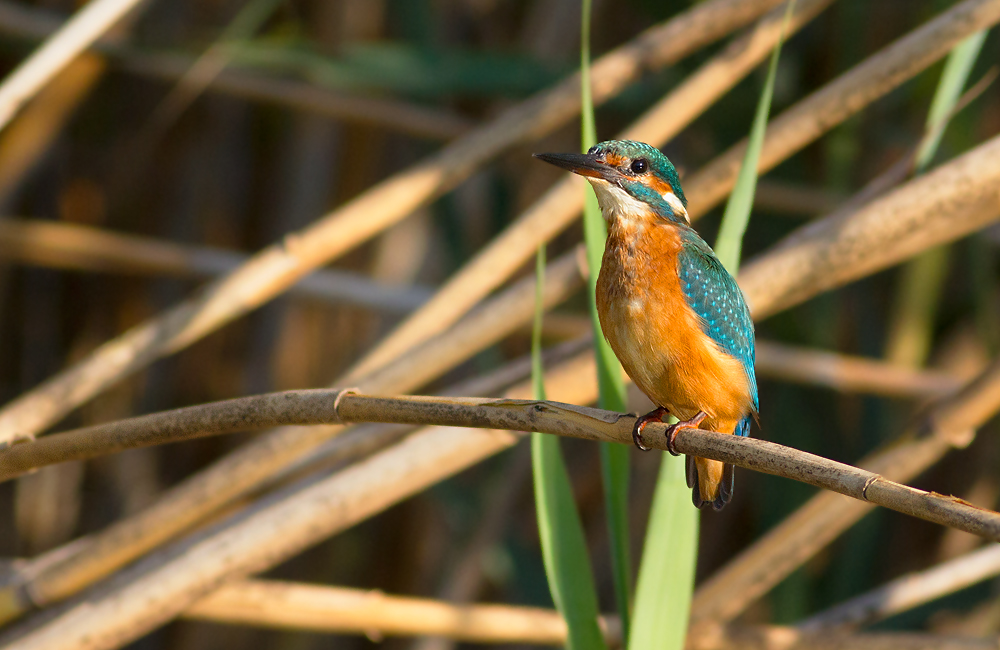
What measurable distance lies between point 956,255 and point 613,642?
1.78m

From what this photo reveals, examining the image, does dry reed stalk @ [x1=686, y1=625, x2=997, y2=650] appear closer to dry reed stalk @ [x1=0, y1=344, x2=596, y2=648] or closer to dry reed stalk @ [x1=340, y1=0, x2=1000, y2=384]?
dry reed stalk @ [x1=0, y1=344, x2=596, y2=648]

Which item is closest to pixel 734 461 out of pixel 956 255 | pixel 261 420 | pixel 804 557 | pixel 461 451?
pixel 261 420

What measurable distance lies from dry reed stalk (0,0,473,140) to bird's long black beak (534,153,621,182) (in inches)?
43.7

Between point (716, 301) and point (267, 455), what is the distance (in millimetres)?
775

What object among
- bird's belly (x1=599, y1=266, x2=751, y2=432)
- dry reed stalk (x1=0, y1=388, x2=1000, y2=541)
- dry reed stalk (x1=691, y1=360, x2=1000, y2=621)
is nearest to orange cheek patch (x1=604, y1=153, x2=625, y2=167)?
bird's belly (x1=599, y1=266, x2=751, y2=432)

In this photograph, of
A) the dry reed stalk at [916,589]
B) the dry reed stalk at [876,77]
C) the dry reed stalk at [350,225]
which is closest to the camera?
the dry reed stalk at [876,77]

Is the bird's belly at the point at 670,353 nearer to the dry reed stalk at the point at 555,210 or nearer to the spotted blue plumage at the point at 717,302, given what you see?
the spotted blue plumage at the point at 717,302

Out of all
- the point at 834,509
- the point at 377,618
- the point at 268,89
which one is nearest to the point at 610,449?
the point at 834,509

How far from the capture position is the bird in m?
1.38

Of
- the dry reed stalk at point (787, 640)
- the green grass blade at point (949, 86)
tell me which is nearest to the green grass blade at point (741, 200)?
the green grass blade at point (949, 86)

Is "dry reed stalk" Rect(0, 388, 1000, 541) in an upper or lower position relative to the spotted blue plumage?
lower

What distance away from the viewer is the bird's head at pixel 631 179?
59.1 inches

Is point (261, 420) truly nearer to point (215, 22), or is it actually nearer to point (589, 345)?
point (589, 345)

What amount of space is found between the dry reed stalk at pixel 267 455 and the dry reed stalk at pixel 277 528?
43 mm
